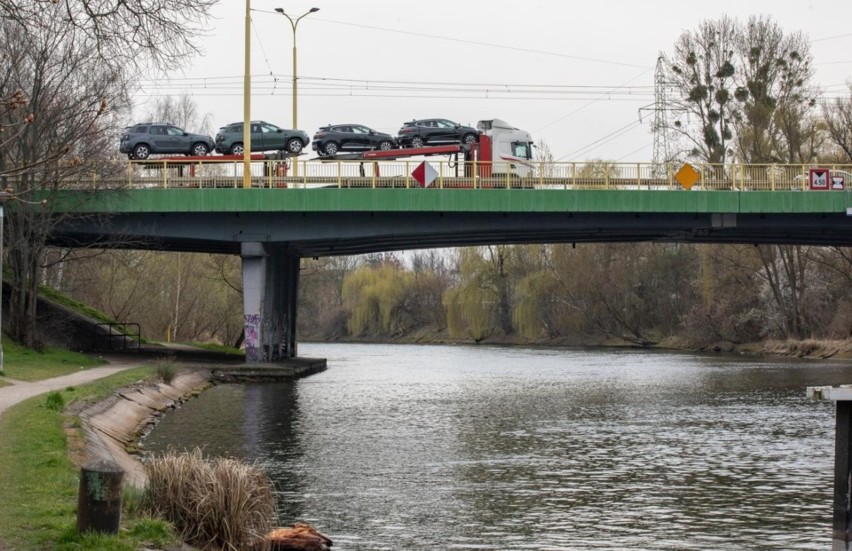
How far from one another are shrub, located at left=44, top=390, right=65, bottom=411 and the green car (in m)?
32.2

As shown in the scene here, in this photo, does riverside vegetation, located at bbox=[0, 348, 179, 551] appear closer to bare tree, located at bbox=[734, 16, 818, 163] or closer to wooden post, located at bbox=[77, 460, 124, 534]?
wooden post, located at bbox=[77, 460, 124, 534]

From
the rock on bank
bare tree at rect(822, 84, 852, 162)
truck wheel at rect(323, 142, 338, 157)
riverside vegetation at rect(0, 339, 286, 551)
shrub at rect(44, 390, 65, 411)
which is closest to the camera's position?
riverside vegetation at rect(0, 339, 286, 551)

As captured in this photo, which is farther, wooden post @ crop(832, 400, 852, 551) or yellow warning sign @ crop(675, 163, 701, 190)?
yellow warning sign @ crop(675, 163, 701, 190)

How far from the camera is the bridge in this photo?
5116 cm

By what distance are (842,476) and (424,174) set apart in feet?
118

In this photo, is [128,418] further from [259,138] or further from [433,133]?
[433,133]

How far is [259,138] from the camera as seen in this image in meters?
59.4

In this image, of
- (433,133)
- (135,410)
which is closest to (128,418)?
(135,410)

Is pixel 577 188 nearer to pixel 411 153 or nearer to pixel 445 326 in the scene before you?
pixel 411 153

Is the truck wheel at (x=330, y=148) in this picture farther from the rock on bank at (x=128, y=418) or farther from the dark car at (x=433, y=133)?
the rock on bank at (x=128, y=418)

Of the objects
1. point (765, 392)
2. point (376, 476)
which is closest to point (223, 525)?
point (376, 476)

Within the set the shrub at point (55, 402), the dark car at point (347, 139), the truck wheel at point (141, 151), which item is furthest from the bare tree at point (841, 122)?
the shrub at point (55, 402)

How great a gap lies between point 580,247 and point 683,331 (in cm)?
1291

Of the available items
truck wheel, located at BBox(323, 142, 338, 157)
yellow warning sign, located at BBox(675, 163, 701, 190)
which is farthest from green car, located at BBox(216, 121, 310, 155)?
yellow warning sign, located at BBox(675, 163, 701, 190)
